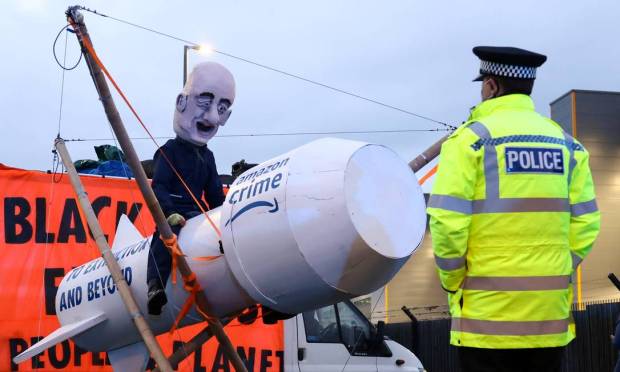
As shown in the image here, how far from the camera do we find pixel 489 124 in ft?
10.8

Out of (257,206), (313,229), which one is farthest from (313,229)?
(257,206)

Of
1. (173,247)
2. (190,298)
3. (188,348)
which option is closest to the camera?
(173,247)

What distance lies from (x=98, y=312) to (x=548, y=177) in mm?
2976

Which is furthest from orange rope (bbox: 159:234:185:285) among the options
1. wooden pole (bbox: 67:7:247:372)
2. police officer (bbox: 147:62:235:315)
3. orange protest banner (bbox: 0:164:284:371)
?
orange protest banner (bbox: 0:164:284:371)

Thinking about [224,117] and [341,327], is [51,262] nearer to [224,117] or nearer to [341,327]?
[341,327]

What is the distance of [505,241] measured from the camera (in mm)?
3166

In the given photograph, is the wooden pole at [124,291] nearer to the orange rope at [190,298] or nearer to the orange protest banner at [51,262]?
the orange rope at [190,298]

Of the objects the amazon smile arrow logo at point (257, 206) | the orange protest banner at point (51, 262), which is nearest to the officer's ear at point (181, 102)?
the amazon smile arrow logo at point (257, 206)

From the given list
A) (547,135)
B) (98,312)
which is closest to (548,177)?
(547,135)

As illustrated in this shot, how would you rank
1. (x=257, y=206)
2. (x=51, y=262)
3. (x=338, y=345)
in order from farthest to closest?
1. (x=338, y=345)
2. (x=51, y=262)
3. (x=257, y=206)

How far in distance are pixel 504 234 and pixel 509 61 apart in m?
0.79

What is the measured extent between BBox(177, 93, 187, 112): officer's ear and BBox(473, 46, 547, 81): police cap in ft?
6.99

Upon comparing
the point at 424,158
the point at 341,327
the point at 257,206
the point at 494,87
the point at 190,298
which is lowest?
the point at 341,327

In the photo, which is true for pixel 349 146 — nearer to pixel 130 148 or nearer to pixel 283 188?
pixel 283 188
